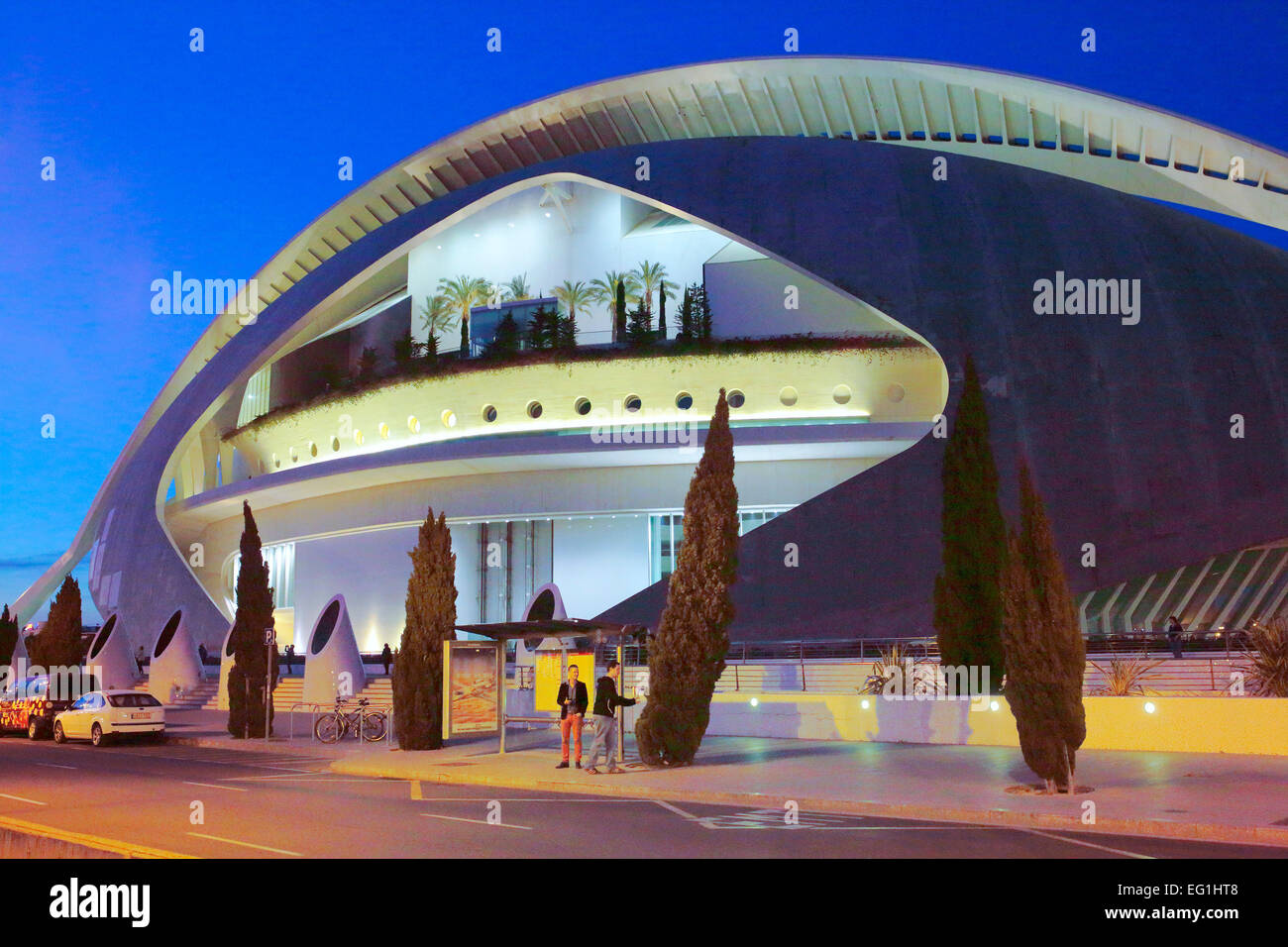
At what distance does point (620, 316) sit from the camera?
3872 centimetres

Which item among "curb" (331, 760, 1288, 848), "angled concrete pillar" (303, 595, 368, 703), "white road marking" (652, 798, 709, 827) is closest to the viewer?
"curb" (331, 760, 1288, 848)

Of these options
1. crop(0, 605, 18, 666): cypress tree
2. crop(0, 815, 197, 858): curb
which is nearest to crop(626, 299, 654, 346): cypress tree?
crop(0, 605, 18, 666): cypress tree

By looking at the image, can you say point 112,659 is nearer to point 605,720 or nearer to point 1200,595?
point 605,720

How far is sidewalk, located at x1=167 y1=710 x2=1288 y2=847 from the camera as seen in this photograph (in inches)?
496

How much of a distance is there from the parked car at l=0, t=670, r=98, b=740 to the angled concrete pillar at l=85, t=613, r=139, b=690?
3917mm

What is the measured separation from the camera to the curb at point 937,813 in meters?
11.6

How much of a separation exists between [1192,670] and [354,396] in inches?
1106

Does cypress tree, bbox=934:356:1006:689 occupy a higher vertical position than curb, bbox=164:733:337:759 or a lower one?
higher

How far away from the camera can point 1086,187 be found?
1398 inches

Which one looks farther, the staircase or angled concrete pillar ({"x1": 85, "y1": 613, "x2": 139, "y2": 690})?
angled concrete pillar ({"x1": 85, "y1": 613, "x2": 139, "y2": 690})

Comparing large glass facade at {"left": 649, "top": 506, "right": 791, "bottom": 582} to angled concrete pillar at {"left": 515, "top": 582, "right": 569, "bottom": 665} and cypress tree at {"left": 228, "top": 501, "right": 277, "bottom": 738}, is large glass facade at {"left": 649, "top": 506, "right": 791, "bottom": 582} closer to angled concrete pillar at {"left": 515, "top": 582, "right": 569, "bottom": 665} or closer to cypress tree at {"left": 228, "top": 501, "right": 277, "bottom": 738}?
angled concrete pillar at {"left": 515, "top": 582, "right": 569, "bottom": 665}
